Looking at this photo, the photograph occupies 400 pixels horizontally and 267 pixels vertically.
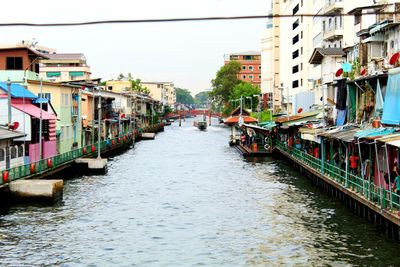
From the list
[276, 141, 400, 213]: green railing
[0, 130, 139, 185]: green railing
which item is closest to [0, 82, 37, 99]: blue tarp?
[0, 130, 139, 185]: green railing

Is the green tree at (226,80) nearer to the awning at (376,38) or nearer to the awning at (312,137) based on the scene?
the awning at (312,137)

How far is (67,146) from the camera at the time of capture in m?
68.6

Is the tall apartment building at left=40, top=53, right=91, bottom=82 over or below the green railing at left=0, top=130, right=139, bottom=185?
over

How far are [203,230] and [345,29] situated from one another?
1635 inches

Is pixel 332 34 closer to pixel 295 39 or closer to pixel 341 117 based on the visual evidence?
pixel 341 117

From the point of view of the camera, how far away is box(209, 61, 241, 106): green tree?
192000 millimetres

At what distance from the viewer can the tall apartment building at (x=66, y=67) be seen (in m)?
145

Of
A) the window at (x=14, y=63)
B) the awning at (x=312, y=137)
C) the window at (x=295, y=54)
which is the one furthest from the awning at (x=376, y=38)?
the window at (x=295, y=54)

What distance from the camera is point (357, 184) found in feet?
112

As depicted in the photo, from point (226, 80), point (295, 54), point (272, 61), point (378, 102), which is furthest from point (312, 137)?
point (226, 80)

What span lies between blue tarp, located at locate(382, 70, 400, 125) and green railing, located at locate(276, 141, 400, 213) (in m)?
3.41

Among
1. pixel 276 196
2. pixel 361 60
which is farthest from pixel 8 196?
pixel 361 60

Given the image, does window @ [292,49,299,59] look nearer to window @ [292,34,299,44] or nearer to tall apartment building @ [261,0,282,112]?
window @ [292,34,299,44]

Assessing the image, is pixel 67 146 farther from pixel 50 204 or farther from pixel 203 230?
pixel 203 230
